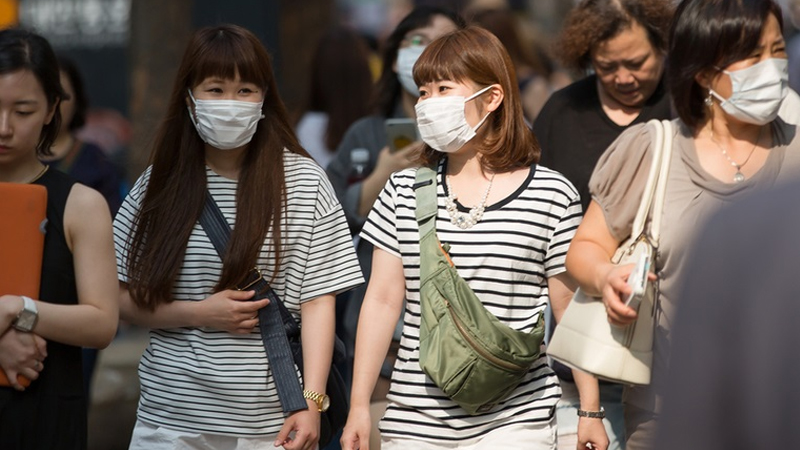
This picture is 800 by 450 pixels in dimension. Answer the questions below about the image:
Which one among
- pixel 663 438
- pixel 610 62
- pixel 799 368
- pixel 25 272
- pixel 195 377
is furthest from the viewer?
pixel 610 62

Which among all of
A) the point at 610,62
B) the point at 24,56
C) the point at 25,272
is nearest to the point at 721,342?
the point at 25,272

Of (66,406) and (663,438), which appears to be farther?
(66,406)

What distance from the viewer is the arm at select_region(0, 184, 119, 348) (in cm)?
397

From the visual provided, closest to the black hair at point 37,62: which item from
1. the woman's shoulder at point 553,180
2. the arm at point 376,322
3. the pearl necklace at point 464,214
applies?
the arm at point 376,322

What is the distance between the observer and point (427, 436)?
4.04 metres

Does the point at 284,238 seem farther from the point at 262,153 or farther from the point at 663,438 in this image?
the point at 663,438

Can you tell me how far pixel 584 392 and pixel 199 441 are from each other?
4.35ft

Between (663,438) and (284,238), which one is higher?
(663,438)

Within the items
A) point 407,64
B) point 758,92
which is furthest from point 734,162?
point 407,64

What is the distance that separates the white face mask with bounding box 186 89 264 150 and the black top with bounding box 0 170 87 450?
0.58 metres

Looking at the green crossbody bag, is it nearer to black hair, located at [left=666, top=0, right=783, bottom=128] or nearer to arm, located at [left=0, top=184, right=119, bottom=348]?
black hair, located at [left=666, top=0, right=783, bottom=128]

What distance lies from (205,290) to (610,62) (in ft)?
6.17

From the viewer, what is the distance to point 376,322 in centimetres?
420

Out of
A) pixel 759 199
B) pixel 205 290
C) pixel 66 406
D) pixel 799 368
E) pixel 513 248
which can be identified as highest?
pixel 759 199
